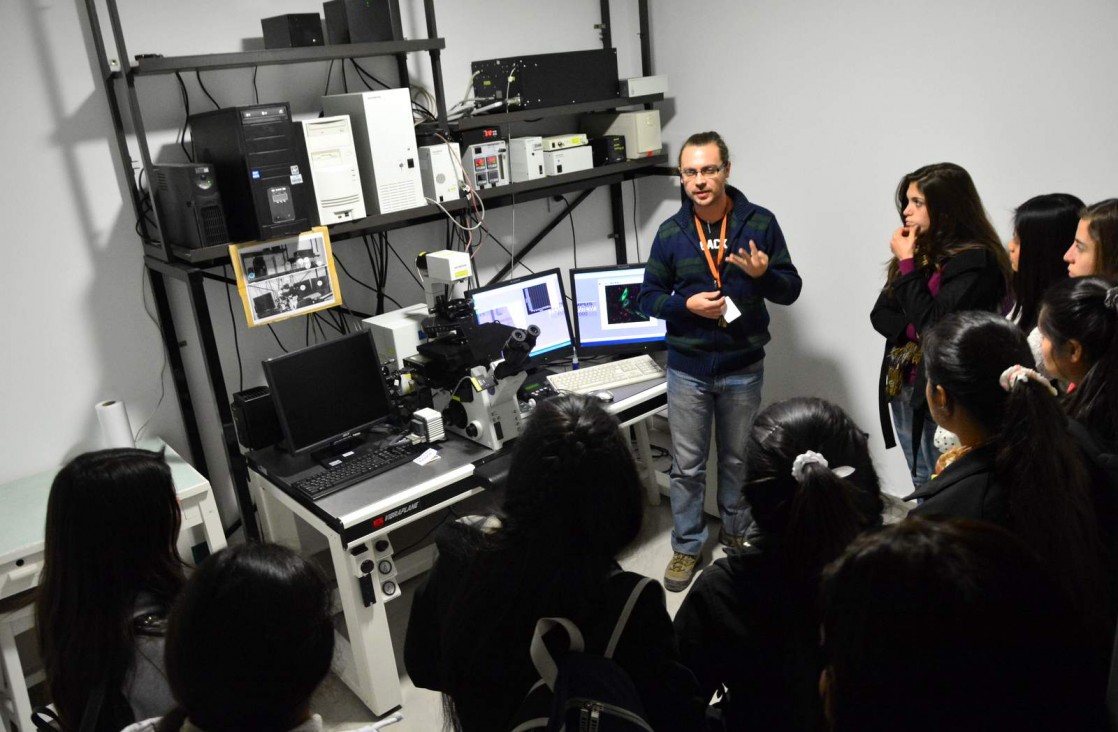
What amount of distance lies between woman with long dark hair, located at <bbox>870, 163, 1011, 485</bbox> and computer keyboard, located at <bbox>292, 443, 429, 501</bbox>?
1551mm

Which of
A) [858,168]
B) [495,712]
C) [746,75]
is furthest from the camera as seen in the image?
[746,75]

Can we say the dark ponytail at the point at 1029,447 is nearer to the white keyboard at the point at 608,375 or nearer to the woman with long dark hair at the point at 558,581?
the woman with long dark hair at the point at 558,581

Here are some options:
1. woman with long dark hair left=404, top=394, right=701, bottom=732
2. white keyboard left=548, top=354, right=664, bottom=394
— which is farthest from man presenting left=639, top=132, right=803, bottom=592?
woman with long dark hair left=404, top=394, right=701, bottom=732

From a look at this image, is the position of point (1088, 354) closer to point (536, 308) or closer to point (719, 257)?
point (719, 257)

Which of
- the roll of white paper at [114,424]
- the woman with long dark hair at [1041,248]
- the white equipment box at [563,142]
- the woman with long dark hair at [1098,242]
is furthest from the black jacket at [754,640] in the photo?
the white equipment box at [563,142]

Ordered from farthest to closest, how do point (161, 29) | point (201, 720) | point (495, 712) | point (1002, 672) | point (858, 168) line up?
point (858, 168), point (161, 29), point (495, 712), point (201, 720), point (1002, 672)

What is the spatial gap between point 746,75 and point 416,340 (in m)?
1.77

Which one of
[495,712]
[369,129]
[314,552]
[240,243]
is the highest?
[369,129]

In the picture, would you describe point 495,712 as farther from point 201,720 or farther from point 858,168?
point 858,168

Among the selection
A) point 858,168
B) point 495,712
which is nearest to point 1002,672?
point 495,712

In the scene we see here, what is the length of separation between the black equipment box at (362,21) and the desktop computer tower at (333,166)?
12.3 inches

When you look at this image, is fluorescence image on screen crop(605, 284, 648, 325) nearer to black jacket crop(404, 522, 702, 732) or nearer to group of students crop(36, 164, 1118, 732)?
group of students crop(36, 164, 1118, 732)

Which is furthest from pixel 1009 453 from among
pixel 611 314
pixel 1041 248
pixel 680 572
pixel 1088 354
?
pixel 611 314

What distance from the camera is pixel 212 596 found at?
3.46 feet
